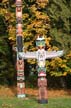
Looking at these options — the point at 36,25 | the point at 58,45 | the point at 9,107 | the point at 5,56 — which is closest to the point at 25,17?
the point at 36,25

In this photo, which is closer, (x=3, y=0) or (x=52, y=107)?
(x=52, y=107)

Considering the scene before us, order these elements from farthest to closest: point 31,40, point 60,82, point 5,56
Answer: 1. point 5,56
2. point 60,82
3. point 31,40

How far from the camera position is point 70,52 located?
60.2 ft

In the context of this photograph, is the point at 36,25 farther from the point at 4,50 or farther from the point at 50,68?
the point at 4,50

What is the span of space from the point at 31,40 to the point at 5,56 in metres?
3.70

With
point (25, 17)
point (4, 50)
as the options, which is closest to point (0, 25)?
point (4, 50)

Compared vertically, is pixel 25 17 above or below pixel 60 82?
above

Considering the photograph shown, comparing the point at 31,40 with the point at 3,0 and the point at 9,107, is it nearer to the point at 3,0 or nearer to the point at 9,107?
the point at 3,0

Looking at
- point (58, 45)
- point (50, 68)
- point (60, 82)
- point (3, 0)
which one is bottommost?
point (60, 82)


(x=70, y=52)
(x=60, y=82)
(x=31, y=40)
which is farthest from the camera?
(x=60, y=82)

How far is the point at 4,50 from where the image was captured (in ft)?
74.8

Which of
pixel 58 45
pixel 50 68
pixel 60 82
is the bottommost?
pixel 60 82

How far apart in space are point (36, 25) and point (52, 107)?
7786mm

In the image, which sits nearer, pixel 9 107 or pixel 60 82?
pixel 9 107
